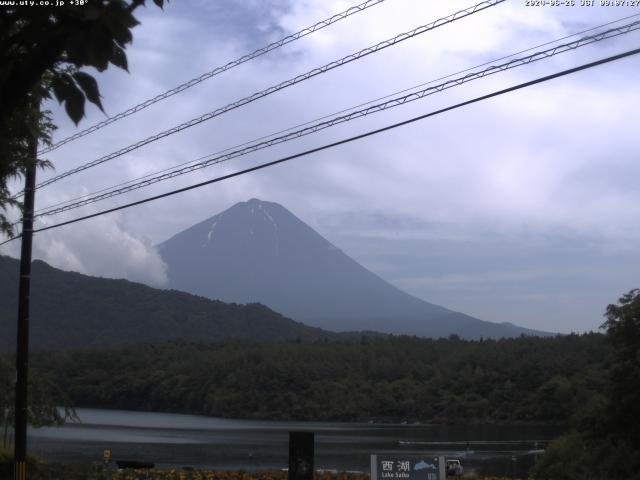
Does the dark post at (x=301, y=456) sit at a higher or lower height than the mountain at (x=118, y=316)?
lower

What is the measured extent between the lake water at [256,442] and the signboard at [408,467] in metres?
16.6

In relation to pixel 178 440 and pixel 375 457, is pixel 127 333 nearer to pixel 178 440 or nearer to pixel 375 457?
pixel 178 440

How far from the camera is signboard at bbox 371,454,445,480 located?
13.1 metres

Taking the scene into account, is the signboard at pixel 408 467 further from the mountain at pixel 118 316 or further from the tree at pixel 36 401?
the mountain at pixel 118 316

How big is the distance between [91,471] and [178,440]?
4906cm

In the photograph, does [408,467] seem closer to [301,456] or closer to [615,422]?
[301,456]

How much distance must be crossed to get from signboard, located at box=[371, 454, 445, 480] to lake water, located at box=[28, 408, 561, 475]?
54.3 feet

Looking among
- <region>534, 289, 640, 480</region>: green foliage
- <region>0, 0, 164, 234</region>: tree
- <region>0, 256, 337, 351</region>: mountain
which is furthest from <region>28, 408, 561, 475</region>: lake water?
A: <region>0, 256, 337, 351</region>: mountain

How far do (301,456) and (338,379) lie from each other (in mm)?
108638

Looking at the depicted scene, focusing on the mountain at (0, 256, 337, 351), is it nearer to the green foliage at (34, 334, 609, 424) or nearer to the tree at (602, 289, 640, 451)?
the green foliage at (34, 334, 609, 424)

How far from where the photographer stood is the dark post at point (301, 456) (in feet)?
41.3

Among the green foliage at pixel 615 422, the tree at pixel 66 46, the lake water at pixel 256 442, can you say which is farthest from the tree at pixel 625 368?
the tree at pixel 66 46

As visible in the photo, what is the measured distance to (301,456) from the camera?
12672mm

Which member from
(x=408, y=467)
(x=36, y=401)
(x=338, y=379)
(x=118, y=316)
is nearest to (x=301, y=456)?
(x=408, y=467)
